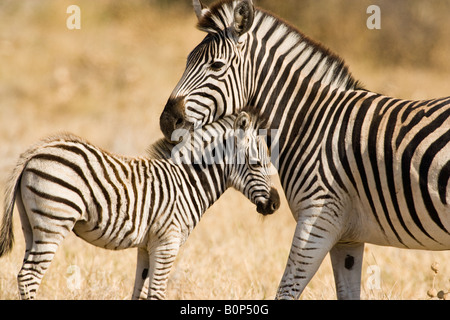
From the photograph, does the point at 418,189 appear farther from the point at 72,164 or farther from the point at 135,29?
the point at 135,29

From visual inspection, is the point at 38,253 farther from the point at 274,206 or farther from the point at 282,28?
the point at 282,28

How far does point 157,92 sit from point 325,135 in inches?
443

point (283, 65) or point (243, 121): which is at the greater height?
point (283, 65)

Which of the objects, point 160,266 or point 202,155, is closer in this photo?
point 160,266

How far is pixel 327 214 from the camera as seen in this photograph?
481 centimetres

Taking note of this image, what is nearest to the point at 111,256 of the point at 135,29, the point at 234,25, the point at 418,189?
the point at 234,25

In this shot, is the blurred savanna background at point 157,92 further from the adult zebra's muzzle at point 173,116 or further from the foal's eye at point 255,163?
the adult zebra's muzzle at point 173,116

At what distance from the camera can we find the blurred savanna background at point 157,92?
6.66m

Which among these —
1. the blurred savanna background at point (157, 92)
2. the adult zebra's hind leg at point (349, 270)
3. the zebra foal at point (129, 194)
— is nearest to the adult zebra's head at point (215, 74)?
the zebra foal at point (129, 194)

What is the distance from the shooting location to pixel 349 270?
17.5 ft

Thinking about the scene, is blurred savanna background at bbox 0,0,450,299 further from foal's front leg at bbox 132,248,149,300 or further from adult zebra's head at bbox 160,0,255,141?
adult zebra's head at bbox 160,0,255,141

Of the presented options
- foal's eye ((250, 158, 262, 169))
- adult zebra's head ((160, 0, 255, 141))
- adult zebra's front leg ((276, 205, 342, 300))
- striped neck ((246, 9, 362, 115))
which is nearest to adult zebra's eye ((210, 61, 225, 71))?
adult zebra's head ((160, 0, 255, 141))

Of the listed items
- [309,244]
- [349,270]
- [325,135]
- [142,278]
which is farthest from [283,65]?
[142,278]

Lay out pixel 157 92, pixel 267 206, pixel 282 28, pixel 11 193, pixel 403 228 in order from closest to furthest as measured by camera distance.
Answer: pixel 11 193 < pixel 403 228 < pixel 267 206 < pixel 282 28 < pixel 157 92
